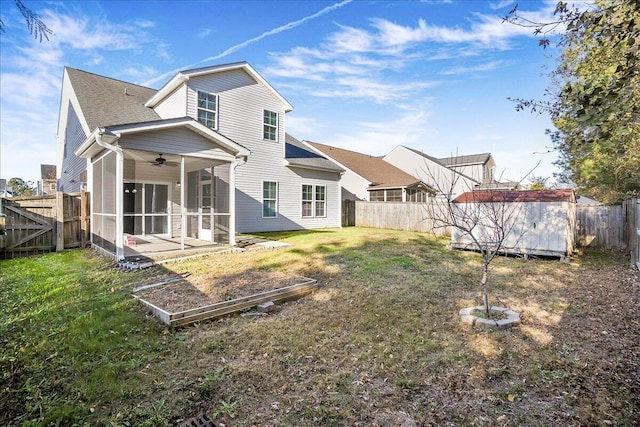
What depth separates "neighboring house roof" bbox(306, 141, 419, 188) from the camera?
2198cm

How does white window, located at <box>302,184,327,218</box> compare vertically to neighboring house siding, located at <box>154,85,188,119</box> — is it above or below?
below

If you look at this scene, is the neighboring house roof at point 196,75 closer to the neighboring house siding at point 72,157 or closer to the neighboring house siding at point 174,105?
the neighboring house siding at point 174,105

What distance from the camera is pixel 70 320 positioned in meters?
4.47

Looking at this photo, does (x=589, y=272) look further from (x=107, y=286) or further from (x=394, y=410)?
(x=107, y=286)

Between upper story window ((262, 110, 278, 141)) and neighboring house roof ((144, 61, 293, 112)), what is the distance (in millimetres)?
887

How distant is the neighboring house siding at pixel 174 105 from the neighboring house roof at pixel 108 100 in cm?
30

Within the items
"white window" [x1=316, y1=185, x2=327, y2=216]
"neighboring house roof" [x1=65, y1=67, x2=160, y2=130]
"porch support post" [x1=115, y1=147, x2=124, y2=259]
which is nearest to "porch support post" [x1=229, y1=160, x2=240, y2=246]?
"porch support post" [x1=115, y1=147, x2=124, y2=259]

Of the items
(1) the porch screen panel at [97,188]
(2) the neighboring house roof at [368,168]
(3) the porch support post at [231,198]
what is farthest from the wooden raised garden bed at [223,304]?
(2) the neighboring house roof at [368,168]

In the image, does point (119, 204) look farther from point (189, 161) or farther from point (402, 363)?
point (402, 363)

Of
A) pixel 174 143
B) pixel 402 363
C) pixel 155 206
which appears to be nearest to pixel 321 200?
pixel 155 206

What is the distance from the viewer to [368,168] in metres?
24.2

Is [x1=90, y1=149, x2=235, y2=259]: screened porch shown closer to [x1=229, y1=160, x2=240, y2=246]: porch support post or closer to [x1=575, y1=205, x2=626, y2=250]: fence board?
[x1=229, y1=160, x2=240, y2=246]: porch support post

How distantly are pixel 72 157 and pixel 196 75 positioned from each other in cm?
649

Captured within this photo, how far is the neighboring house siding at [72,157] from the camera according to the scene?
40.9 ft
